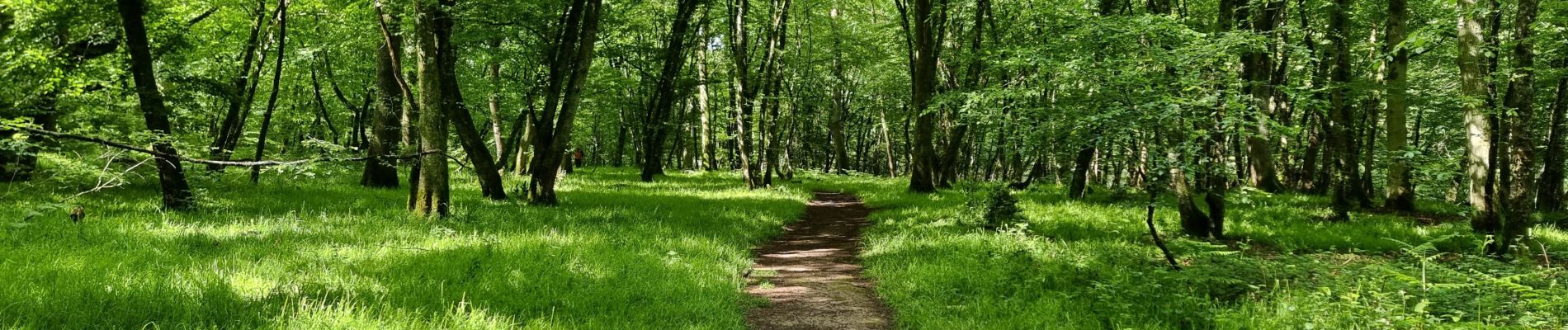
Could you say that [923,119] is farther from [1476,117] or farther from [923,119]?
[1476,117]

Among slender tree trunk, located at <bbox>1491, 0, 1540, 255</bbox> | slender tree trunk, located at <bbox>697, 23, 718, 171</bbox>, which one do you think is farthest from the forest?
slender tree trunk, located at <bbox>697, 23, 718, 171</bbox>

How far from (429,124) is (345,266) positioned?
3.95 metres

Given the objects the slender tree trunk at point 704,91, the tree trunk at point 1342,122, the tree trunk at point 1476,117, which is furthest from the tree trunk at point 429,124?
the tree trunk at point 1342,122

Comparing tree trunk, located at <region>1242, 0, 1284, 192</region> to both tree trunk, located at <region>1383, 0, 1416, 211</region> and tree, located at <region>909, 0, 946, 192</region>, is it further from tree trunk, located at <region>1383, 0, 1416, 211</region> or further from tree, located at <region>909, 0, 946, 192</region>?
tree, located at <region>909, 0, 946, 192</region>

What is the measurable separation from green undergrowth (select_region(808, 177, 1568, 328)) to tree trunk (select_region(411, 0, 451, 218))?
588 cm

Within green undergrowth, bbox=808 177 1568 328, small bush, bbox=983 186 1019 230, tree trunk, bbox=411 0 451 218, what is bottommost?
green undergrowth, bbox=808 177 1568 328

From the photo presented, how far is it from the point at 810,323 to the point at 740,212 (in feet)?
22.8

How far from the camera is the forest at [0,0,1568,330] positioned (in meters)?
4.76

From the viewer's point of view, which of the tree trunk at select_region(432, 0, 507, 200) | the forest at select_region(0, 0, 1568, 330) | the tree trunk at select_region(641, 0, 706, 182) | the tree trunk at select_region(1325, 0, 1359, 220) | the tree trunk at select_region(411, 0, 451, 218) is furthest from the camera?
the tree trunk at select_region(641, 0, 706, 182)

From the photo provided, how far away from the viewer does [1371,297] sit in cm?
503

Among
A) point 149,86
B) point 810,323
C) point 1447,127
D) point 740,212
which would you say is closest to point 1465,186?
point 1447,127

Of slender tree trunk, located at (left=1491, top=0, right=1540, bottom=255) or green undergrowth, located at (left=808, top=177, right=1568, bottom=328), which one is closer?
green undergrowth, located at (left=808, top=177, right=1568, bottom=328)

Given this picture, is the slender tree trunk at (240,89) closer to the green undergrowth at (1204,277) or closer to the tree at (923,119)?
the green undergrowth at (1204,277)

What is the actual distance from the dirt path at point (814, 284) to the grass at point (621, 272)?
9.3 inches
